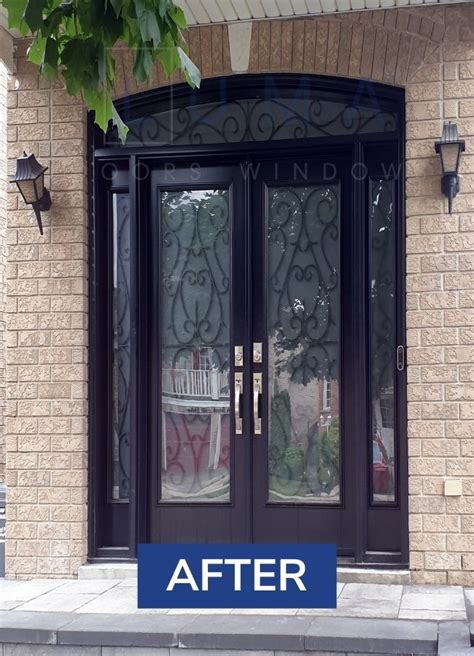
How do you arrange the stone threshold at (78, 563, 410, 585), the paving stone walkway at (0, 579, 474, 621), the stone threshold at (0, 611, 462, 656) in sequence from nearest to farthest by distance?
the stone threshold at (0, 611, 462, 656), the paving stone walkway at (0, 579, 474, 621), the stone threshold at (78, 563, 410, 585)

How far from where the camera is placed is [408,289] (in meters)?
5.61

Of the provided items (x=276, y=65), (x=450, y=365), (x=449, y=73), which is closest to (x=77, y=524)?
(x=450, y=365)

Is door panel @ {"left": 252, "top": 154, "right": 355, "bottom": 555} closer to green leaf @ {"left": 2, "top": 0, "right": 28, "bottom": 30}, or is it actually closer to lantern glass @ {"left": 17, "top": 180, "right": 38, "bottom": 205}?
lantern glass @ {"left": 17, "top": 180, "right": 38, "bottom": 205}

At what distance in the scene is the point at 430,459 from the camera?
18.2ft

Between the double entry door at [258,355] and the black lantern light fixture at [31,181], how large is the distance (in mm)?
720

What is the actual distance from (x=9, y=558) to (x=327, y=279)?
260 cm

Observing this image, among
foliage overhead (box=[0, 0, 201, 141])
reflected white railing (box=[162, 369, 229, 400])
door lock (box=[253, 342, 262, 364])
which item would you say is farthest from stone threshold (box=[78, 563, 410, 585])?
foliage overhead (box=[0, 0, 201, 141])

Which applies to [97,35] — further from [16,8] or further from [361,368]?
[361,368]

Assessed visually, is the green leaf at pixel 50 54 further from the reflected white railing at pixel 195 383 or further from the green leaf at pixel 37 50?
the reflected white railing at pixel 195 383

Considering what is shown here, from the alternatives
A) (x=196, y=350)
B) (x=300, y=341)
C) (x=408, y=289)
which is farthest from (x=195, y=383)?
(x=408, y=289)

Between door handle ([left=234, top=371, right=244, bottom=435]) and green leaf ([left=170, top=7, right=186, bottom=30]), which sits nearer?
green leaf ([left=170, top=7, right=186, bottom=30])

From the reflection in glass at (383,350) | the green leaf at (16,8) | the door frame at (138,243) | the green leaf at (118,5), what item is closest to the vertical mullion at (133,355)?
the door frame at (138,243)

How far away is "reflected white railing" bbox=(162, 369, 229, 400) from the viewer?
607 centimetres

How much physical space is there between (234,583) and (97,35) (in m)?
2.80
